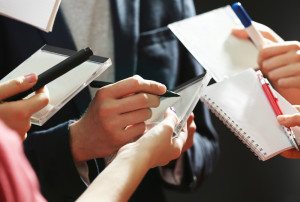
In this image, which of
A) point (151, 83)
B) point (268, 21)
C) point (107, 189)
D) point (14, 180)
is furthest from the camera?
point (268, 21)

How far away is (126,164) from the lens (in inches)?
14.1

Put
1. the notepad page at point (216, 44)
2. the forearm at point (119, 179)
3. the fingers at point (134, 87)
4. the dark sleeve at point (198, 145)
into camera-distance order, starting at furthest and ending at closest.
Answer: the dark sleeve at point (198, 145)
the notepad page at point (216, 44)
the fingers at point (134, 87)
the forearm at point (119, 179)

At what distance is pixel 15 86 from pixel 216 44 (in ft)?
1.09

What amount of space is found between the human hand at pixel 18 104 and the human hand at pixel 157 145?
0.10 meters

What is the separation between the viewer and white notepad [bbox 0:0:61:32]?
1.47 ft

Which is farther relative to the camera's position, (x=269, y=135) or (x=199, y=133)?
(x=199, y=133)

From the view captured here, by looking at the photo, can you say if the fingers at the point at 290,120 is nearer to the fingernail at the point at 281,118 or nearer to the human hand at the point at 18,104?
the fingernail at the point at 281,118

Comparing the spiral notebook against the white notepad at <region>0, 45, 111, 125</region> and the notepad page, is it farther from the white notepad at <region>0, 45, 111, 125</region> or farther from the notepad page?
the white notepad at <region>0, 45, 111, 125</region>

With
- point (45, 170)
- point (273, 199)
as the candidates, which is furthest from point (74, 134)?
point (273, 199)

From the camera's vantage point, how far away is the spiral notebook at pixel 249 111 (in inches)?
18.7

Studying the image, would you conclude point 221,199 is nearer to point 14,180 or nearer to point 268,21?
point 268,21

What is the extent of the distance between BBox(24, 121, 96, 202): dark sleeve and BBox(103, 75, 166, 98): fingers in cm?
10

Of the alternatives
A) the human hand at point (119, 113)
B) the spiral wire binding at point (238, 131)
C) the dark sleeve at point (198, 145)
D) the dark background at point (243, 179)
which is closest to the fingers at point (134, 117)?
the human hand at point (119, 113)

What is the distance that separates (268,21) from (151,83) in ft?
2.10
